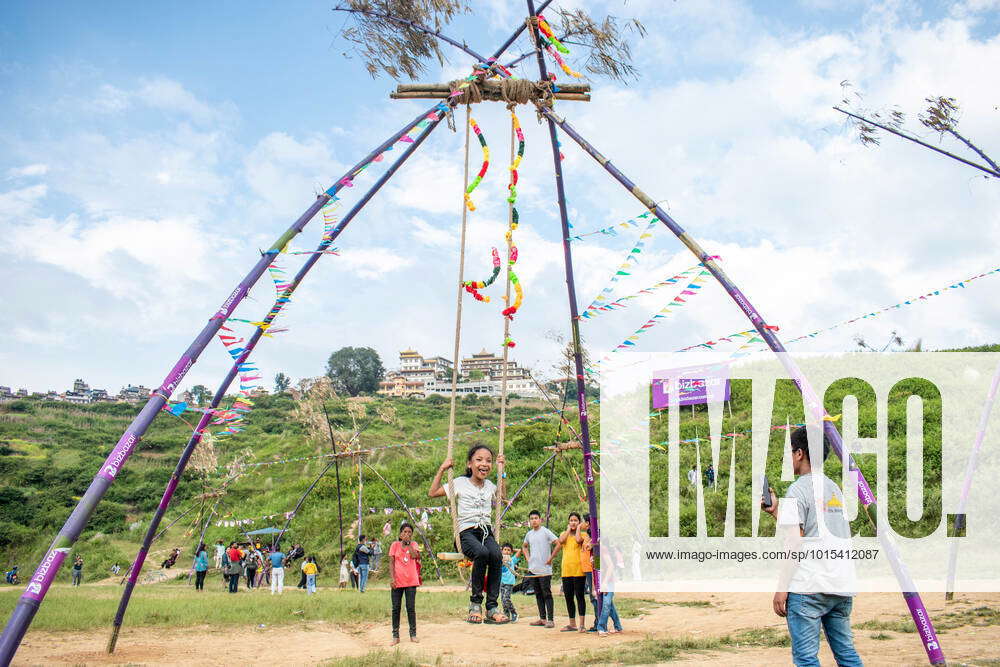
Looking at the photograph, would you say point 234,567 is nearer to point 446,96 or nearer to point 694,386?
point 446,96

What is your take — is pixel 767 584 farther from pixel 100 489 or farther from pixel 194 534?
pixel 194 534

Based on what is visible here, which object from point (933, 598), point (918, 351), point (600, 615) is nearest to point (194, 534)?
point (600, 615)

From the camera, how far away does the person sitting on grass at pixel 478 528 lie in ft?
23.5

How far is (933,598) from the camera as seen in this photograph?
1013 cm

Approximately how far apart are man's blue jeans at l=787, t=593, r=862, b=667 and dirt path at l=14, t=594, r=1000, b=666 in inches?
99.4

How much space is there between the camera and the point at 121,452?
6172 mm

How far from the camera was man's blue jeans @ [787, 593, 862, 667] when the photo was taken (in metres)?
4.17

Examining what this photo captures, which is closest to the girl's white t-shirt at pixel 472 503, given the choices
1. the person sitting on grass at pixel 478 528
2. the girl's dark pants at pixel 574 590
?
the person sitting on grass at pixel 478 528

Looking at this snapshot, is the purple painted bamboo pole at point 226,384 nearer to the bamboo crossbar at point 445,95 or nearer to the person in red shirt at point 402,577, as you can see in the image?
the bamboo crossbar at point 445,95

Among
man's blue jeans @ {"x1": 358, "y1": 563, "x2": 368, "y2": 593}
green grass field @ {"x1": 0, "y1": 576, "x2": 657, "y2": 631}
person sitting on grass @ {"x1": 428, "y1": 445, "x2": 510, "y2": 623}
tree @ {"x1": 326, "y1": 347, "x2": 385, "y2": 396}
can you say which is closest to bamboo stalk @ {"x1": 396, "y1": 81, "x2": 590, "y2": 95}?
person sitting on grass @ {"x1": 428, "y1": 445, "x2": 510, "y2": 623}

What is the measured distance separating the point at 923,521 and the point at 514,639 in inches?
586

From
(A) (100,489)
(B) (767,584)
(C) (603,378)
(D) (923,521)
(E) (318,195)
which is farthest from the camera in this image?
(D) (923,521)

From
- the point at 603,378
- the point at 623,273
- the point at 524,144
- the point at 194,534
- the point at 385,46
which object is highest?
the point at 385,46

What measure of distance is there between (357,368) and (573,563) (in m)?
68.9
